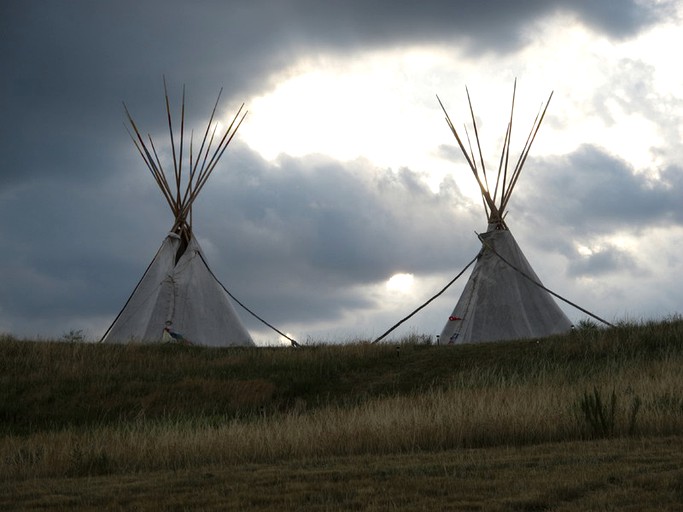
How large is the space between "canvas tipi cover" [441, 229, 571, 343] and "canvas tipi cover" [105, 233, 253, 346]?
471cm

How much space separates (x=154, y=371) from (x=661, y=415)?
368 inches

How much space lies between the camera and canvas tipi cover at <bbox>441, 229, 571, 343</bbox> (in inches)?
739

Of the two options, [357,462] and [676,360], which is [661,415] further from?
[676,360]

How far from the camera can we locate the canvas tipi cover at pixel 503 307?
1877cm

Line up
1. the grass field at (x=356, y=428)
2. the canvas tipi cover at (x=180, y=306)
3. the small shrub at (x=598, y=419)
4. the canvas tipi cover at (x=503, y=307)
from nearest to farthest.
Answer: the grass field at (x=356, y=428) → the small shrub at (x=598, y=419) → the canvas tipi cover at (x=503, y=307) → the canvas tipi cover at (x=180, y=306)

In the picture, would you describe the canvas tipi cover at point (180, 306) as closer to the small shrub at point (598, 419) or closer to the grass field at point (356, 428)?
the grass field at point (356, 428)

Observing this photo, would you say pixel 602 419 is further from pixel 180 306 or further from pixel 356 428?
pixel 180 306

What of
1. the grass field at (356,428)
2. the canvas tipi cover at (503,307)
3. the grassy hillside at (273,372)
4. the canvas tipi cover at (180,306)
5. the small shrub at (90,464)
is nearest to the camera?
the grass field at (356,428)

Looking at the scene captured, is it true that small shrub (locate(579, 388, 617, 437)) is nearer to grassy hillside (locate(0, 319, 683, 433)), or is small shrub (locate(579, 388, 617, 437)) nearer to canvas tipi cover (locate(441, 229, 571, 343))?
grassy hillside (locate(0, 319, 683, 433))

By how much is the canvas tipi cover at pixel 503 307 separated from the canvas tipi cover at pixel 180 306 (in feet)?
15.4

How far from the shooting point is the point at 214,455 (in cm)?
810

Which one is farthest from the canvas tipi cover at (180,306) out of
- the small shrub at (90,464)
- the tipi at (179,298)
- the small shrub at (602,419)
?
the small shrub at (602,419)

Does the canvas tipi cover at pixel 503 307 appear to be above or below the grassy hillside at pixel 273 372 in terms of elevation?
above

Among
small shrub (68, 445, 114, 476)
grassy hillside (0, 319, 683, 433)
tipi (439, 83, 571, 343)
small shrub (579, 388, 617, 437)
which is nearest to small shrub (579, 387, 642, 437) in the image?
small shrub (579, 388, 617, 437)
